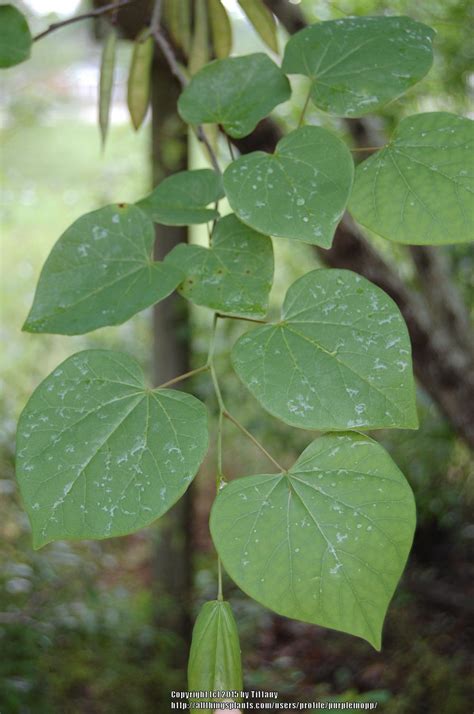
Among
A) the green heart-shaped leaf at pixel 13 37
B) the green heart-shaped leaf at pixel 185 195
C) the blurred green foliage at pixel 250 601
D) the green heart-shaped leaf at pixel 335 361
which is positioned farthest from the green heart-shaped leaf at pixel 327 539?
the blurred green foliage at pixel 250 601

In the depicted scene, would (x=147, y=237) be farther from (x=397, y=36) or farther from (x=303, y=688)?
(x=303, y=688)

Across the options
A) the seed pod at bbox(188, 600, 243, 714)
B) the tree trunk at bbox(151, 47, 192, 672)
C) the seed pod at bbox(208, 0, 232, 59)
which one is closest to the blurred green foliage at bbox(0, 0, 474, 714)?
the tree trunk at bbox(151, 47, 192, 672)

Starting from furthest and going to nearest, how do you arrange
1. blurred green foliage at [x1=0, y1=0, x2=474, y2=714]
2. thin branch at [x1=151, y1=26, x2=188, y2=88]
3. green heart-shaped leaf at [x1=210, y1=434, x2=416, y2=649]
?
blurred green foliage at [x1=0, y1=0, x2=474, y2=714], thin branch at [x1=151, y1=26, x2=188, y2=88], green heart-shaped leaf at [x1=210, y1=434, x2=416, y2=649]

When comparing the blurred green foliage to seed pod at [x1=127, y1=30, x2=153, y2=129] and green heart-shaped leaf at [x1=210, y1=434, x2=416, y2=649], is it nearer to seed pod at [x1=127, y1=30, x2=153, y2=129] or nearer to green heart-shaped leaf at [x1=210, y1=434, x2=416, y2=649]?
seed pod at [x1=127, y1=30, x2=153, y2=129]

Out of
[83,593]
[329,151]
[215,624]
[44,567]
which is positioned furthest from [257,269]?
[83,593]

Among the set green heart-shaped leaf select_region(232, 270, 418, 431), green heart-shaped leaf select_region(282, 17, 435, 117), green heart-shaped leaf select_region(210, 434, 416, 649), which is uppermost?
green heart-shaped leaf select_region(282, 17, 435, 117)

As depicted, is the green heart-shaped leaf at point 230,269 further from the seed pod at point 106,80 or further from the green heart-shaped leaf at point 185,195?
the seed pod at point 106,80
